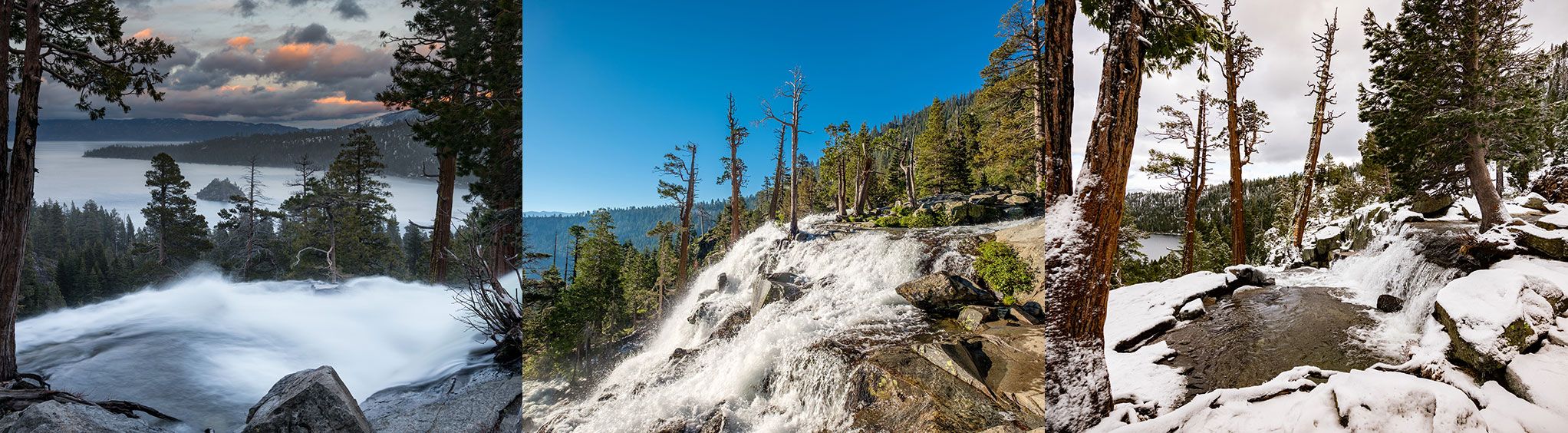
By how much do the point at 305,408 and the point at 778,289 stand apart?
9.26 feet

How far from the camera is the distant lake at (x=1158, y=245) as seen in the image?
12.0 ft

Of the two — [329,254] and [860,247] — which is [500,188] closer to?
[329,254]

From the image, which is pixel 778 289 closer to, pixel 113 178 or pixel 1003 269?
pixel 1003 269

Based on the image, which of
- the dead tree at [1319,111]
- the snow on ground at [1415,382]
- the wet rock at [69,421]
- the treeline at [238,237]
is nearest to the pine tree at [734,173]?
the snow on ground at [1415,382]

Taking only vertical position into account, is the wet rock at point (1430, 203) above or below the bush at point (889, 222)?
above

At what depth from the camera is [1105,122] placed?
2795mm

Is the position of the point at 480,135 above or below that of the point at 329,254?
above

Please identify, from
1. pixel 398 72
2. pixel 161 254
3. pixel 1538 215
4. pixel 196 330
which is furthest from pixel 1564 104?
pixel 161 254

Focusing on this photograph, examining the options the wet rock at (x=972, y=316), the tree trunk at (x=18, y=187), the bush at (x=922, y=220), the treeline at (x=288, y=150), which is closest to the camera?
the wet rock at (x=972, y=316)

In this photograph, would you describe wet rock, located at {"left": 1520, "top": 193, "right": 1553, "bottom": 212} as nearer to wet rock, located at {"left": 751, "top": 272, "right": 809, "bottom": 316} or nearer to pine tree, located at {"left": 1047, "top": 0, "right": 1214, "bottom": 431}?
pine tree, located at {"left": 1047, "top": 0, "right": 1214, "bottom": 431}

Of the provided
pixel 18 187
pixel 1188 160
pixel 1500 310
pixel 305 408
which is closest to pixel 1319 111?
pixel 1188 160

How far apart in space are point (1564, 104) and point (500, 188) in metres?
6.10

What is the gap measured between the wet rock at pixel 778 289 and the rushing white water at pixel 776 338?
25mm

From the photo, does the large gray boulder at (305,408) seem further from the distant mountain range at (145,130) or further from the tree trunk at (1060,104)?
the tree trunk at (1060,104)
